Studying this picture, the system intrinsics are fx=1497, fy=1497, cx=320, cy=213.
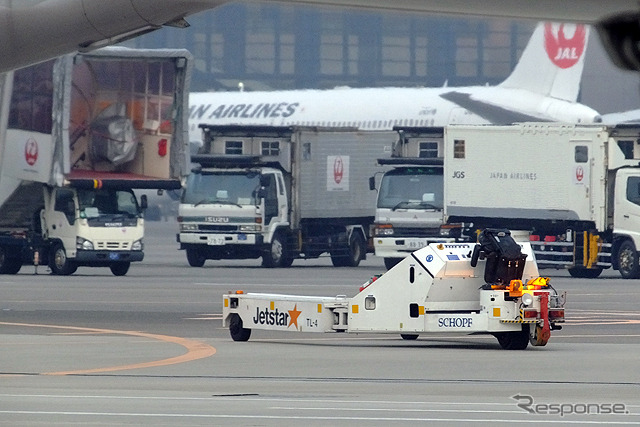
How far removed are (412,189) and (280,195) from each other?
423 centimetres

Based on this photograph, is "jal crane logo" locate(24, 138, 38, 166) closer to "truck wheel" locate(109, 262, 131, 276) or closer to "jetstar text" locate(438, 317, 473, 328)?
"truck wheel" locate(109, 262, 131, 276)

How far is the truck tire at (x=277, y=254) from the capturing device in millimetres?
47781

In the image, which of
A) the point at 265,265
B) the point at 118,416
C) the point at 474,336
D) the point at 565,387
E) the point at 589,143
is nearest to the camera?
the point at 118,416

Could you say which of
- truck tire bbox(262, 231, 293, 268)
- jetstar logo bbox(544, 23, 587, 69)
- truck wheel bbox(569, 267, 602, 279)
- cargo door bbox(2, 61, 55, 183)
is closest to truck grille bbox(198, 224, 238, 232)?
truck tire bbox(262, 231, 293, 268)

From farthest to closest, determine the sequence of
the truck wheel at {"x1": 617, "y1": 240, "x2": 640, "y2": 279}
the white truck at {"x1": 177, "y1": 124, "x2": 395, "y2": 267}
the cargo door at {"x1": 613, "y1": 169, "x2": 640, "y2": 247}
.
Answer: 1. the white truck at {"x1": 177, "y1": 124, "x2": 395, "y2": 267}
2. the truck wheel at {"x1": 617, "y1": 240, "x2": 640, "y2": 279}
3. the cargo door at {"x1": 613, "y1": 169, "x2": 640, "y2": 247}

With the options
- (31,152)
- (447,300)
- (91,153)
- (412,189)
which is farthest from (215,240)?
(447,300)

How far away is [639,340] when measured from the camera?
23.8 meters

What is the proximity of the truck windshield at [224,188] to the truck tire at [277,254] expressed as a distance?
1.96 meters

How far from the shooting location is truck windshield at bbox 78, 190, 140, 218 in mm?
41531

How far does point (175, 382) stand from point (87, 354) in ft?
12.6

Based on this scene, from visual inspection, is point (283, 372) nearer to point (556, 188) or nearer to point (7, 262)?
point (7, 262)

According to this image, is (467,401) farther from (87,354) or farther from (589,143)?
(589,143)

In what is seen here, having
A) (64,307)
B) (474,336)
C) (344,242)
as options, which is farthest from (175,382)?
(344,242)

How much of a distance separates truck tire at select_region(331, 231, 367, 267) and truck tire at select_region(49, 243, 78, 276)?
10808mm
